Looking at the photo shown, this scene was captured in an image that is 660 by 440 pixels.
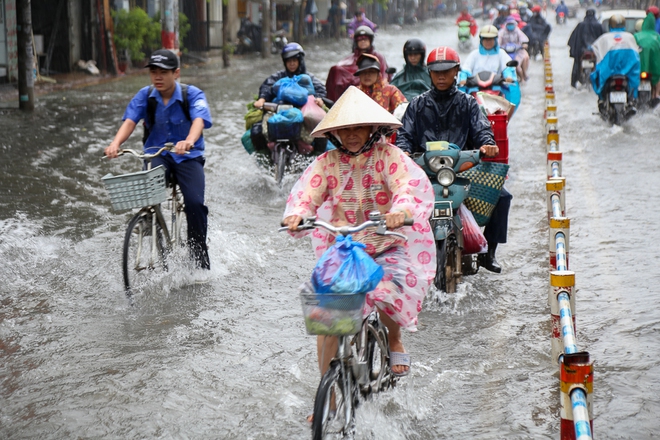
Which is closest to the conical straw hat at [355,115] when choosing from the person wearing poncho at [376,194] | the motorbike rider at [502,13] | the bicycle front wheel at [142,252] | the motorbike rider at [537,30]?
the person wearing poncho at [376,194]

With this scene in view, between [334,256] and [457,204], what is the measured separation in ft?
9.57

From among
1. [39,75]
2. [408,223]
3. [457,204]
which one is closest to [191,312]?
[457,204]

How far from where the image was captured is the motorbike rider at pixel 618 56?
14969mm

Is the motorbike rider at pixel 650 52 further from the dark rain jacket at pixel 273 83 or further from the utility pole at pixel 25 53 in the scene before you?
the utility pole at pixel 25 53

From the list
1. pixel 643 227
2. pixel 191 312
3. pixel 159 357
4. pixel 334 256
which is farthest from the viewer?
pixel 643 227

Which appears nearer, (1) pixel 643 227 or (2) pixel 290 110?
(1) pixel 643 227

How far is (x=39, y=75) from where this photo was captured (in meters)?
21.8

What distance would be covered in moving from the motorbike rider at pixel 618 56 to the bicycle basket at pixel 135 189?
1042cm

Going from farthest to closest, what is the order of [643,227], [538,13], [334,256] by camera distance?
[538,13] < [643,227] < [334,256]

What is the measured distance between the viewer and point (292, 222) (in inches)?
168

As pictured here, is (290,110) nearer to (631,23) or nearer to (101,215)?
(101,215)

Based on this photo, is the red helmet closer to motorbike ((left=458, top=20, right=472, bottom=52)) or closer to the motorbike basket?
the motorbike basket

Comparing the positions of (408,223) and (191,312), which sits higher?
(408,223)

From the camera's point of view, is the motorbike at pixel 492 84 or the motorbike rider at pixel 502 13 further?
the motorbike rider at pixel 502 13
